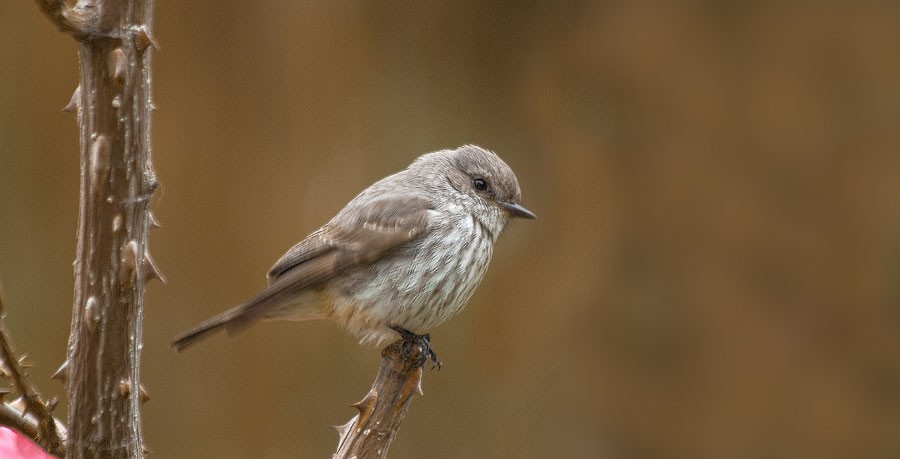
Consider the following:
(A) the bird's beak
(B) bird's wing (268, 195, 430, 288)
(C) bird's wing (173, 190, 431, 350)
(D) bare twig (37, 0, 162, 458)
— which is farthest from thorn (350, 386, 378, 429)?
(A) the bird's beak

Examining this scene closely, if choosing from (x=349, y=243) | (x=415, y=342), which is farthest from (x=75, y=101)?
(x=349, y=243)

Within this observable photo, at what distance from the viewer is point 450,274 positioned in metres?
3.35

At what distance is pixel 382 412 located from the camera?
2385 millimetres

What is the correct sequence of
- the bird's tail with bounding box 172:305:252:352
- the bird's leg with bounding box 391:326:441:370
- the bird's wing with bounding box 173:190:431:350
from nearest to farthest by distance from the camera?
the bird's tail with bounding box 172:305:252:352, the bird's leg with bounding box 391:326:441:370, the bird's wing with bounding box 173:190:431:350

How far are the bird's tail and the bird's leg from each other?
1.63 ft

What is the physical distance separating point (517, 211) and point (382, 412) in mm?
1522

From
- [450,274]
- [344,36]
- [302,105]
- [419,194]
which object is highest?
[344,36]

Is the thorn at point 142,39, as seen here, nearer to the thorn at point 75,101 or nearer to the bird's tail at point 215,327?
the thorn at point 75,101

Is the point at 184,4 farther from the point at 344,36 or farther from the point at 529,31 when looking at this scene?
the point at 529,31

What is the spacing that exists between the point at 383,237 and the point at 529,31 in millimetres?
1357

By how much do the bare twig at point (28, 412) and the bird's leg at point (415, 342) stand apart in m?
1.09

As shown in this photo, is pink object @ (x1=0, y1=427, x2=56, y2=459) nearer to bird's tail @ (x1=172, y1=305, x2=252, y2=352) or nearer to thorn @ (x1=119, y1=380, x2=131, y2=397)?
thorn @ (x1=119, y1=380, x2=131, y2=397)

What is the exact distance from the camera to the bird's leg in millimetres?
2994

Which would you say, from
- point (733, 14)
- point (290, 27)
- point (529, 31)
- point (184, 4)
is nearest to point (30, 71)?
point (184, 4)
